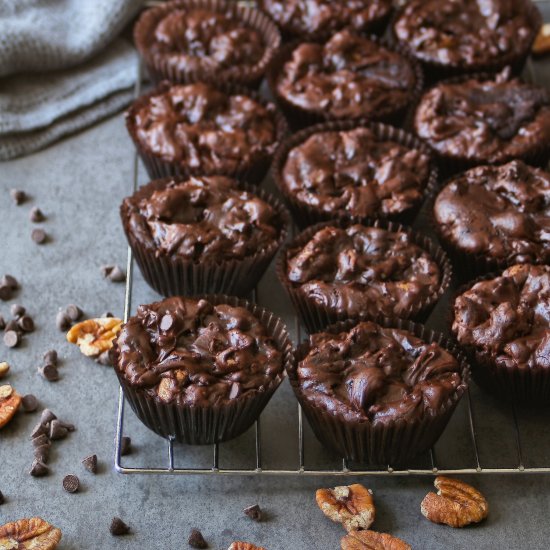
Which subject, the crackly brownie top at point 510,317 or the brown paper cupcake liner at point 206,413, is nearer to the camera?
the brown paper cupcake liner at point 206,413

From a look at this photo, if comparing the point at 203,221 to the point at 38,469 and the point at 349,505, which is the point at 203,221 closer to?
the point at 38,469

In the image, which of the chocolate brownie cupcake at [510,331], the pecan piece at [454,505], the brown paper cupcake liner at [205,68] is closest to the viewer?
the pecan piece at [454,505]

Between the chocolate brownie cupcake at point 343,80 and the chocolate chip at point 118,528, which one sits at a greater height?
the chocolate brownie cupcake at point 343,80

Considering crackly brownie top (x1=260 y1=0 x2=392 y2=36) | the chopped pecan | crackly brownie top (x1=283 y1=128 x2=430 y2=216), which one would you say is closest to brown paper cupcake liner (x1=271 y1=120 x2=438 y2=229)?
crackly brownie top (x1=283 y1=128 x2=430 y2=216)

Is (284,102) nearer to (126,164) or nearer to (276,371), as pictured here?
(126,164)

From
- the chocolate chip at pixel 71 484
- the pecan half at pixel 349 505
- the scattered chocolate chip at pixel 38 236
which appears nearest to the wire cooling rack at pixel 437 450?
the pecan half at pixel 349 505

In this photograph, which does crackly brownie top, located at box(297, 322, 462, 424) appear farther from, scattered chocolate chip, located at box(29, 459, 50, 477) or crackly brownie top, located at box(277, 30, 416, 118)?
crackly brownie top, located at box(277, 30, 416, 118)

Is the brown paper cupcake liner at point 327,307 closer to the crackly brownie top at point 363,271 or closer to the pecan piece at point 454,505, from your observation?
the crackly brownie top at point 363,271

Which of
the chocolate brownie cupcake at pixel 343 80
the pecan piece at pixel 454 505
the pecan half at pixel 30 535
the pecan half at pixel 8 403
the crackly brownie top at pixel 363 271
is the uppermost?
the chocolate brownie cupcake at pixel 343 80
